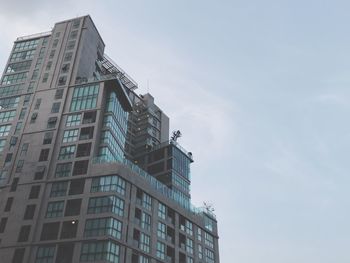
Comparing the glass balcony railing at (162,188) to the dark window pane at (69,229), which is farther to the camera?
the glass balcony railing at (162,188)

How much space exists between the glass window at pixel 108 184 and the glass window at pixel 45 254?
1185cm

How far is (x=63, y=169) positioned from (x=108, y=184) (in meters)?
9.67

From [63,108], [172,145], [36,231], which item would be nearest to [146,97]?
[172,145]

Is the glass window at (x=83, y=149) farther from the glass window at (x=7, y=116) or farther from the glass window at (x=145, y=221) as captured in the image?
the glass window at (x=7, y=116)

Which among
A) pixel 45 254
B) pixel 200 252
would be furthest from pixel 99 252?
pixel 200 252

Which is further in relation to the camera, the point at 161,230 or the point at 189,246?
the point at 189,246

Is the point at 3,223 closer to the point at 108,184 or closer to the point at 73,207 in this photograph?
the point at 73,207

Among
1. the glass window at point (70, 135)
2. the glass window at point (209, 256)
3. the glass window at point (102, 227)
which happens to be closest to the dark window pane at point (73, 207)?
the glass window at point (102, 227)

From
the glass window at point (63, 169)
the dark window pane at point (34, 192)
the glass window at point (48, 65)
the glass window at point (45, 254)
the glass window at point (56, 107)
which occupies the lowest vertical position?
the glass window at point (45, 254)

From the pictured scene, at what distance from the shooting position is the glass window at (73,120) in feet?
281

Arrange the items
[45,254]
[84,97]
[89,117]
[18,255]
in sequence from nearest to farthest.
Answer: [45,254] → [18,255] → [89,117] → [84,97]

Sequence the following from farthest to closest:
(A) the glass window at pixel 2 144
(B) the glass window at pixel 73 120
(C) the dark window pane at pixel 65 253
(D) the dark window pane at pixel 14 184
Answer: (A) the glass window at pixel 2 144
(B) the glass window at pixel 73 120
(D) the dark window pane at pixel 14 184
(C) the dark window pane at pixel 65 253

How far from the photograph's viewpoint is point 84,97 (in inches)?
3509

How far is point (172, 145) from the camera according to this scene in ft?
360
